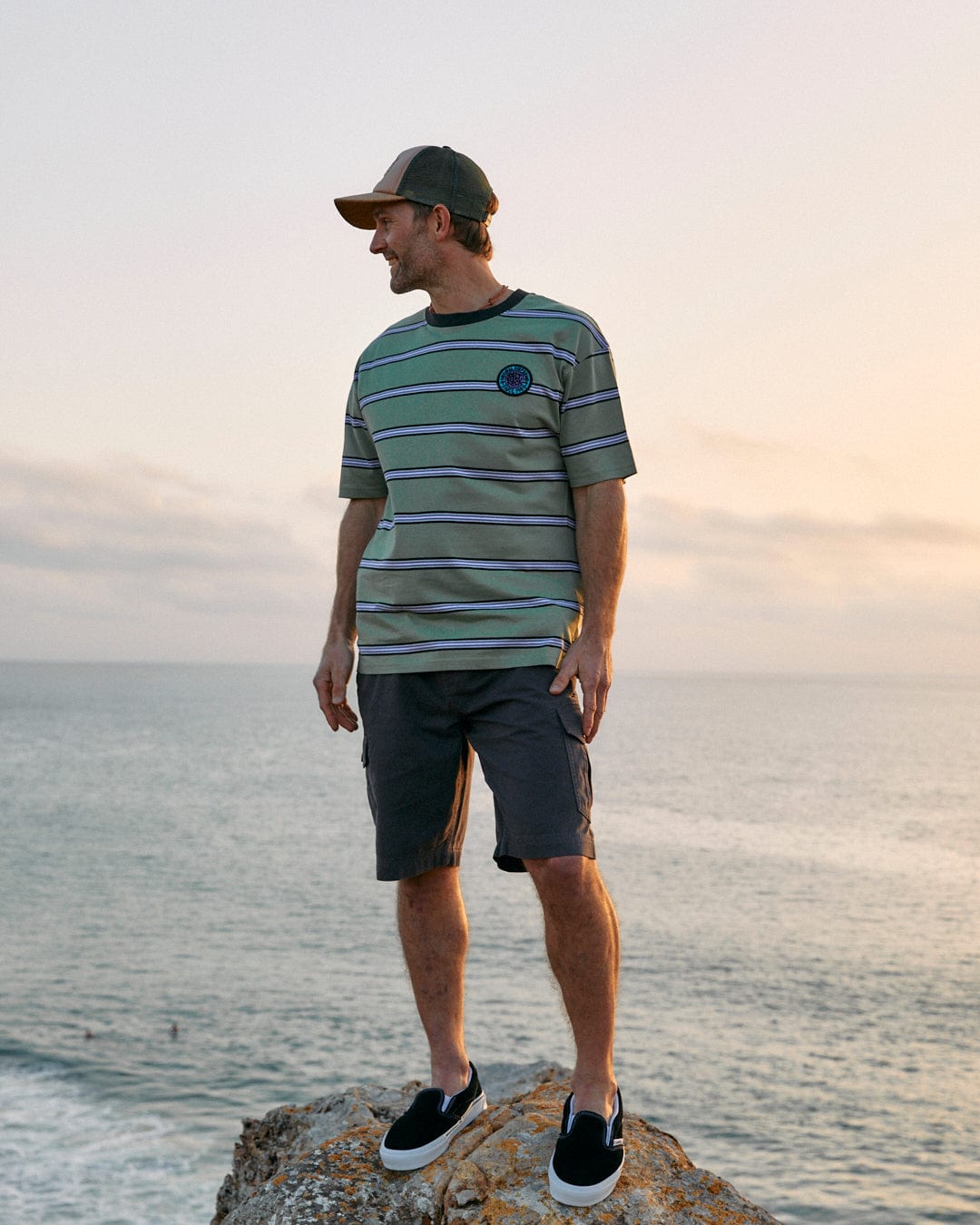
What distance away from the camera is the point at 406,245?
363 cm

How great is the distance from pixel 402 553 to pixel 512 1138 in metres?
1.83

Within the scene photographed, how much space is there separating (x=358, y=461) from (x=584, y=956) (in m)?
1.78

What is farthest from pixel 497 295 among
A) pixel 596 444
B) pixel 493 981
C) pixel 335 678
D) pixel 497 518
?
pixel 493 981

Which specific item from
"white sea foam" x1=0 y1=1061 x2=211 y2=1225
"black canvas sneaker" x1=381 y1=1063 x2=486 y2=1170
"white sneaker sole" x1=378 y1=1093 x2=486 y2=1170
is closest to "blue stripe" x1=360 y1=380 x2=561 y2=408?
"black canvas sneaker" x1=381 y1=1063 x2=486 y2=1170

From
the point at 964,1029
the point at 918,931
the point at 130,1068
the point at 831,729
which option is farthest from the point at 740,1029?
the point at 831,729

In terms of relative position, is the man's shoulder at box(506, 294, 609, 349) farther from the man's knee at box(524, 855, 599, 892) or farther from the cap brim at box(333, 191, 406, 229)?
the man's knee at box(524, 855, 599, 892)

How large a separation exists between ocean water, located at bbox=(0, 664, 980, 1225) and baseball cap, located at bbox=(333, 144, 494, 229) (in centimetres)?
2018

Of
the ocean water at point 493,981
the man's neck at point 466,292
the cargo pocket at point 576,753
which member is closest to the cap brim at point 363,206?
the man's neck at point 466,292

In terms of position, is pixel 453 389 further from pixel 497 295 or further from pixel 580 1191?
pixel 580 1191

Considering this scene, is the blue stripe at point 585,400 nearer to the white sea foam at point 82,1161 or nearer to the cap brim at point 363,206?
the cap brim at point 363,206

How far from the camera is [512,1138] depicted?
11.9 ft

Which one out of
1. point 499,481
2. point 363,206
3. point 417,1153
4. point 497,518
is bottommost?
point 417,1153

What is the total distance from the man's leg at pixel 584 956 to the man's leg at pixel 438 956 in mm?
433

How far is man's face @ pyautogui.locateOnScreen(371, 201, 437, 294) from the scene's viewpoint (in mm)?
3621
